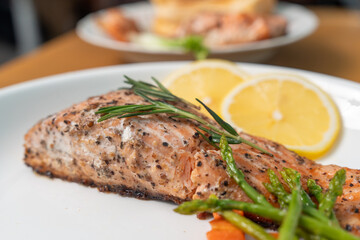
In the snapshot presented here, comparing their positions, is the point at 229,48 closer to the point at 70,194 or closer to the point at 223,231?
the point at 70,194

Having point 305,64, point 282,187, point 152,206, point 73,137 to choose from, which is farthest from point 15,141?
point 305,64

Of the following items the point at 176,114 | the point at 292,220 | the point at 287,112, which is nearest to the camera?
the point at 292,220

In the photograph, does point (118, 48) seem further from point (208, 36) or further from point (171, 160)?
point (171, 160)

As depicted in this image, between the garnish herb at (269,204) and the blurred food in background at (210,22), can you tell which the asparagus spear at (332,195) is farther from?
the blurred food in background at (210,22)

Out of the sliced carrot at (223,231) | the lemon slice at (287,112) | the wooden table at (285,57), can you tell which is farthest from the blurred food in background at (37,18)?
the sliced carrot at (223,231)

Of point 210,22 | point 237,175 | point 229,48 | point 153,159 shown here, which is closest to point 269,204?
point 237,175

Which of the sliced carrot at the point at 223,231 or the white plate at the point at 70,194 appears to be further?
the white plate at the point at 70,194

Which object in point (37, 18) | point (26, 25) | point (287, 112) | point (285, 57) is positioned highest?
point (37, 18)
